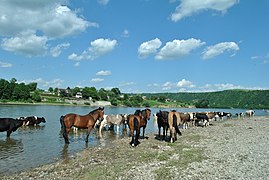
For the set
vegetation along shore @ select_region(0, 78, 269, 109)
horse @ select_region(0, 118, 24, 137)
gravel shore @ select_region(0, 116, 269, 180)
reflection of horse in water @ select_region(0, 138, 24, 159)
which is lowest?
reflection of horse in water @ select_region(0, 138, 24, 159)

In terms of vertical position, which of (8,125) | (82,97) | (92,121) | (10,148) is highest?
(82,97)

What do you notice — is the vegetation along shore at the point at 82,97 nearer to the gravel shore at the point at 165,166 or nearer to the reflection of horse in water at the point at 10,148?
the reflection of horse in water at the point at 10,148

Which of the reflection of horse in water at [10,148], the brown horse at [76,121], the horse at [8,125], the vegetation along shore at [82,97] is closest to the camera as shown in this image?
the reflection of horse in water at [10,148]

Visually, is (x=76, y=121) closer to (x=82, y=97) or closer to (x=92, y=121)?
(x=92, y=121)

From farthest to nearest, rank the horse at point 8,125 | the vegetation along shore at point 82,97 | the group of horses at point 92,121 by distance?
Result: the vegetation along shore at point 82,97, the horse at point 8,125, the group of horses at point 92,121

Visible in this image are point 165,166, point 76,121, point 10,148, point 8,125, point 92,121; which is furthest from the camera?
point 8,125

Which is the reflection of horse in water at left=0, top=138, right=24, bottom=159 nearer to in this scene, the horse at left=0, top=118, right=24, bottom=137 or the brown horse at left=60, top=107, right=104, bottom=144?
the horse at left=0, top=118, right=24, bottom=137

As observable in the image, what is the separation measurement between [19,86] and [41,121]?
A: 90.5 metres

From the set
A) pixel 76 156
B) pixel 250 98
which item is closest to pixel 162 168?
pixel 76 156

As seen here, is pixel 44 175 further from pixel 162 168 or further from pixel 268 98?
pixel 268 98

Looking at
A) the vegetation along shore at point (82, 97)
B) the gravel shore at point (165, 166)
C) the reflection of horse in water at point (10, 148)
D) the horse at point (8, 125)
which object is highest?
the vegetation along shore at point (82, 97)

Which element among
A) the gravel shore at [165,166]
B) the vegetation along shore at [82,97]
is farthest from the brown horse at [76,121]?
the vegetation along shore at [82,97]

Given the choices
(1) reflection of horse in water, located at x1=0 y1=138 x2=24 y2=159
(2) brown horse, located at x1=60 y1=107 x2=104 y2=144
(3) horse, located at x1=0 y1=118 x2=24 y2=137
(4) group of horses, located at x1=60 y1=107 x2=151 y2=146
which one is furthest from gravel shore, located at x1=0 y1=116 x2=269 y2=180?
(3) horse, located at x1=0 y1=118 x2=24 y2=137

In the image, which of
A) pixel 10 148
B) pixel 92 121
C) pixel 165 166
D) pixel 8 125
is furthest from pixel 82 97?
pixel 165 166
